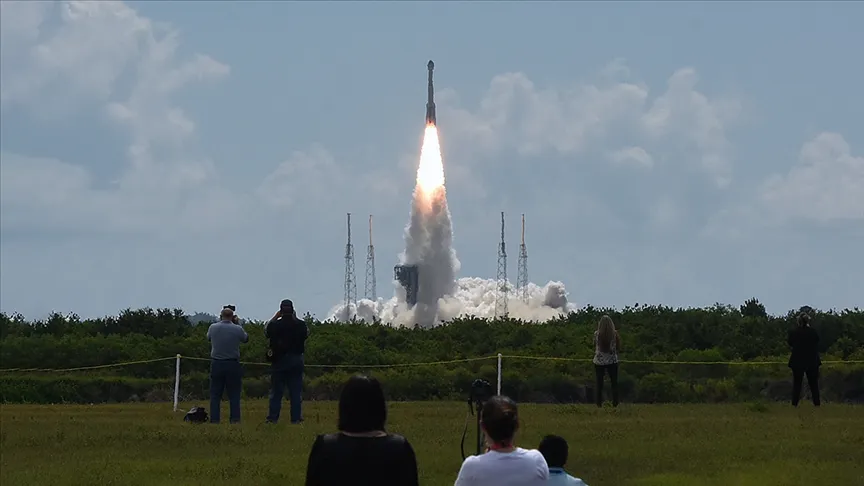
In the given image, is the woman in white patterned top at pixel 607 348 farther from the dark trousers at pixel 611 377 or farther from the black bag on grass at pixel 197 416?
the black bag on grass at pixel 197 416

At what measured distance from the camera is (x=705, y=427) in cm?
2492

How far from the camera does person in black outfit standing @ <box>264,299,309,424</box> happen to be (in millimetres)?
26156

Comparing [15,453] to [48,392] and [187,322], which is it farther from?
[187,322]

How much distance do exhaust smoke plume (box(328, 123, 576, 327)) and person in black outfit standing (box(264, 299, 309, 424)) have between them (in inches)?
1873

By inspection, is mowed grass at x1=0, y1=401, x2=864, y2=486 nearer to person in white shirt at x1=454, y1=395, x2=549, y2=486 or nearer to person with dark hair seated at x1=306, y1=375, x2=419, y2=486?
person in white shirt at x1=454, y1=395, x2=549, y2=486

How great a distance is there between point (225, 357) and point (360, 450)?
17059 millimetres

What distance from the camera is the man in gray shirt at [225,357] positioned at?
85.3ft

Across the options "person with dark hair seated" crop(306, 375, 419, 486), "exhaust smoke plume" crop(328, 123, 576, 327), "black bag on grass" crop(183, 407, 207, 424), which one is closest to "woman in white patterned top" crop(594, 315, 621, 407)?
"black bag on grass" crop(183, 407, 207, 424)

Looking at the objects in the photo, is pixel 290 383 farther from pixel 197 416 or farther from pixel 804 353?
pixel 804 353

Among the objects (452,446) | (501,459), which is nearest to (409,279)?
(452,446)

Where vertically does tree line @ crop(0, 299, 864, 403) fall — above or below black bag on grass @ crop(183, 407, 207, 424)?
above

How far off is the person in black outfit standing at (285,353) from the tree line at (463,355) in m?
11.0

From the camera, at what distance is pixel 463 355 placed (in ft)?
170

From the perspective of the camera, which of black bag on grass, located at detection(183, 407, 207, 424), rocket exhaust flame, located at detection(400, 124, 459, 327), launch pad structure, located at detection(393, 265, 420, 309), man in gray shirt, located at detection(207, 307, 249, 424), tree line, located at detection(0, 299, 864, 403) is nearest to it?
man in gray shirt, located at detection(207, 307, 249, 424)
